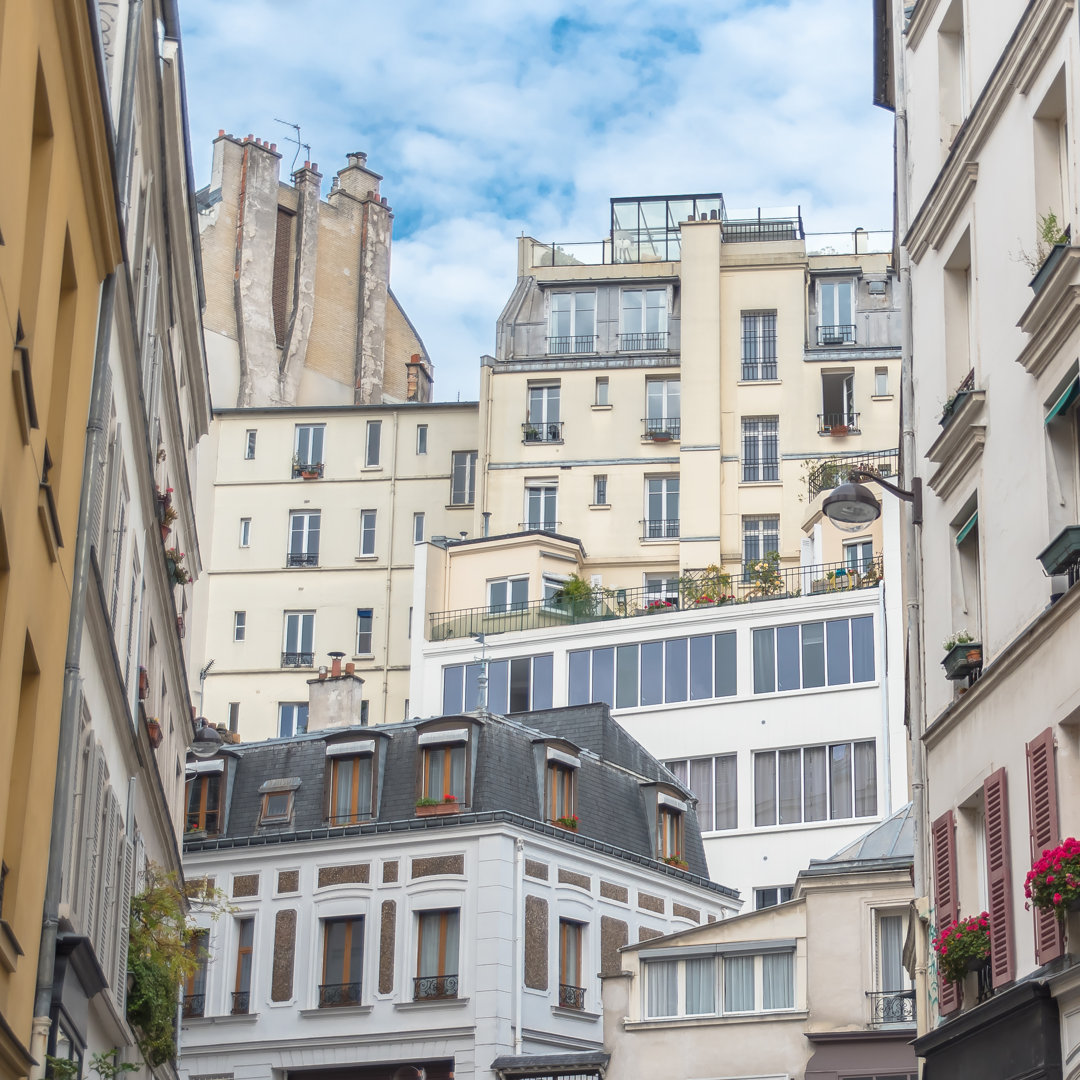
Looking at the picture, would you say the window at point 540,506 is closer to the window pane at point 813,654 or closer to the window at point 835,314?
the window at point 835,314

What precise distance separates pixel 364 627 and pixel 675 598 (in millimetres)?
13164

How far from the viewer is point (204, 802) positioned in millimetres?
41719

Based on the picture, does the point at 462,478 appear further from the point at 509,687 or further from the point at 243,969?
the point at 243,969

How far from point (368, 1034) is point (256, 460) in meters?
33.1

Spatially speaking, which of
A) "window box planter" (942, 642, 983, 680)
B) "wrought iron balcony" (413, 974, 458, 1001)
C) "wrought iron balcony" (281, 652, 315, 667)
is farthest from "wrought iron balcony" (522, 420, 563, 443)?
"window box planter" (942, 642, 983, 680)

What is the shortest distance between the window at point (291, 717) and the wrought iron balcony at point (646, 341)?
15765 mm

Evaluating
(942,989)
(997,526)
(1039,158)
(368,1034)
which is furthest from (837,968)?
(1039,158)

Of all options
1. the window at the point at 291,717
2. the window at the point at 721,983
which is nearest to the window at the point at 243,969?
the window at the point at 721,983

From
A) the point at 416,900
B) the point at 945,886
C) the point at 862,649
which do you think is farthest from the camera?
the point at 862,649

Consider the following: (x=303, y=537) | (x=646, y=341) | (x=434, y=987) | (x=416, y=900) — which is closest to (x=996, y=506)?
(x=434, y=987)

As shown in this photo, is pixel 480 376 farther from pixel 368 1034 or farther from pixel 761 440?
pixel 368 1034

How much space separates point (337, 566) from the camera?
218 feet

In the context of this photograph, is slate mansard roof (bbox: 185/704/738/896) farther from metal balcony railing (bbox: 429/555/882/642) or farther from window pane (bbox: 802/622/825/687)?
metal balcony railing (bbox: 429/555/882/642)

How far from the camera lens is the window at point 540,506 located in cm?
6425
